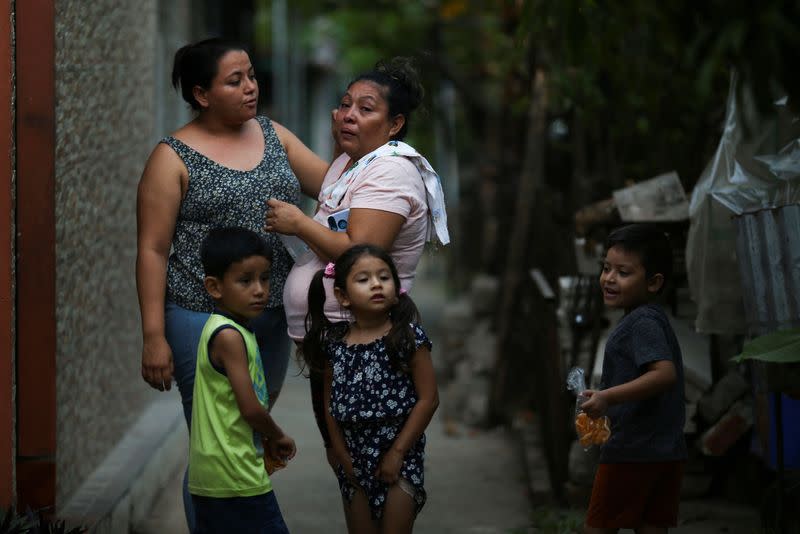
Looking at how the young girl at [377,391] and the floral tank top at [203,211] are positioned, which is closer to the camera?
the young girl at [377,391]

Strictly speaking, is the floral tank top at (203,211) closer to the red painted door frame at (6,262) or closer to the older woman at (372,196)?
the older woman at (372,196)

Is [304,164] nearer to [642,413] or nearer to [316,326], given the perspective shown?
[316,326]

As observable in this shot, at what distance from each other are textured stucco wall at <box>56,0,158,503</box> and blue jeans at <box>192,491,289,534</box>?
4.99 feet

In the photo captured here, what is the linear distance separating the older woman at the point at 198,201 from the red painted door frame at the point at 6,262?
53 cm

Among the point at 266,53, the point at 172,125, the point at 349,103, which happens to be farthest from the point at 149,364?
the point at 266,53

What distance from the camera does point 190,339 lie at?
14.3 ft

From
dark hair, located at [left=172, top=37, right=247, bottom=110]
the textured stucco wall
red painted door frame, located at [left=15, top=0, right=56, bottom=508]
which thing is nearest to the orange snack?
dark hair, located at [left=172, top=37, right=247, bottom=110]

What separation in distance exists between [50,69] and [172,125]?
583 cm

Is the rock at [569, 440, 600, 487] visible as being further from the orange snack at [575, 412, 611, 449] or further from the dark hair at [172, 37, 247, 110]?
the dark hair at [172, 37, 247, 110]

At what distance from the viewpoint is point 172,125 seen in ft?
34.3

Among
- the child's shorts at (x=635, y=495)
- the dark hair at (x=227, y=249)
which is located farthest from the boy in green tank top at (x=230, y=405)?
the child's shorts at (x=635, y=495)

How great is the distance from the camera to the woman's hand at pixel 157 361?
13.9 feet

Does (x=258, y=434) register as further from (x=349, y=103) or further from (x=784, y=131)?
(x=784, y=131)

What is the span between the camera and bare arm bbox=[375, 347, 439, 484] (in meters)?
4.06
